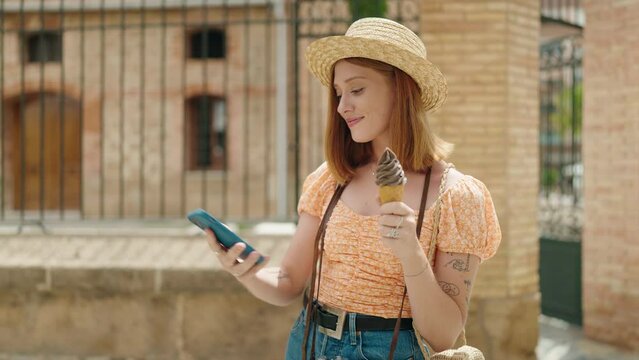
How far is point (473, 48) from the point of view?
4.89 metres

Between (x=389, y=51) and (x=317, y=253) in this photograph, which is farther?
(x=317, y=253)

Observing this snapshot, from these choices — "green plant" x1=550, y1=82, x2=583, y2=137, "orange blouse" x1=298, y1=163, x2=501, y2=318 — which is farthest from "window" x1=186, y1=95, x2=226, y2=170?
"orange blouse" x1=298, y1=163, x2=501, y2=318

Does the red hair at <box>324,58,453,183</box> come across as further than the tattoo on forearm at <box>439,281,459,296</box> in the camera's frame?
Yes

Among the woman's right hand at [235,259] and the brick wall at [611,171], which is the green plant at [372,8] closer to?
the brick wall at [611,171]

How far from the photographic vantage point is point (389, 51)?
78.0 inches

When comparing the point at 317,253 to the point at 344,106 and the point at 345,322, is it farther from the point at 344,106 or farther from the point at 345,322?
the point at 344,106

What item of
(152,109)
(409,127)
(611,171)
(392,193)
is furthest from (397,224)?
(152,109)

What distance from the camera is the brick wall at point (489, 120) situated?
16.0 feet

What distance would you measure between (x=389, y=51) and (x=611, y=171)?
4936mm

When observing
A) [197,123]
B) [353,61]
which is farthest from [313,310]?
[197,123]

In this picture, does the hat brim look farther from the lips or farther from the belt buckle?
the belt buckle

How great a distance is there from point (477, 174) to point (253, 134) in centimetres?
1088

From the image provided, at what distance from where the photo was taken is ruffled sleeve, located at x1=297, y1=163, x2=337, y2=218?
2246mm

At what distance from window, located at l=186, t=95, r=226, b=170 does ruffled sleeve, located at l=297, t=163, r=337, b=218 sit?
46.0 ft
